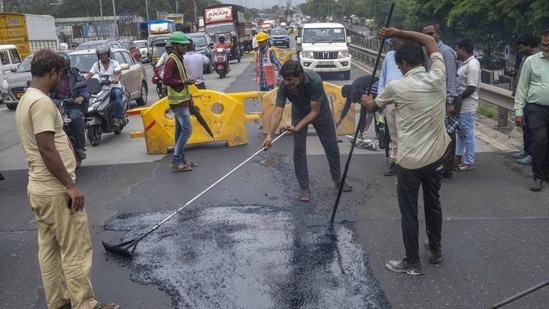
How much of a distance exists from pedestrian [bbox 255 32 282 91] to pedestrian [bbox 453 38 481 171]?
16.8ft

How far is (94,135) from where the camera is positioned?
10.3 m

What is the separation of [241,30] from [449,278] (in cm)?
3973

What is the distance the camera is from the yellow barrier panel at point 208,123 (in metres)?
9.30

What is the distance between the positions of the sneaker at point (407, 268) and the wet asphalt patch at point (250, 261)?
206mm

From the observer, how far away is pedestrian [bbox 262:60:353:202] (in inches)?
244

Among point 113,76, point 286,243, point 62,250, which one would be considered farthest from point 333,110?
point 62,250

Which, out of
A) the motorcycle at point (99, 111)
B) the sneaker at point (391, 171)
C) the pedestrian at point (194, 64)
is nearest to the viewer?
the sneaker at point (391, 171)

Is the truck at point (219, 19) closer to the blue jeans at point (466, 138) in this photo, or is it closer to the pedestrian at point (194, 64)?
the pedestrian at point (194, 64)

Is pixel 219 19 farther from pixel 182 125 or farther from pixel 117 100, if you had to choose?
pixel 182 125

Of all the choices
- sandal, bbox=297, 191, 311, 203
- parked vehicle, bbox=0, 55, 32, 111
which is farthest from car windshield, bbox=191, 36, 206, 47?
sandal, bbox=297, 191, 311, 203

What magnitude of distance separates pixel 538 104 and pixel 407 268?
3122 mm

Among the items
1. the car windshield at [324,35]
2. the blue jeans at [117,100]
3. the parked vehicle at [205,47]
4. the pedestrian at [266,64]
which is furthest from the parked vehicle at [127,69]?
the parked vehicle at [205,47]

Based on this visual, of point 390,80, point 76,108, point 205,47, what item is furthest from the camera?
point 205,47

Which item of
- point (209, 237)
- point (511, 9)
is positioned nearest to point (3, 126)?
point (209, 237)
